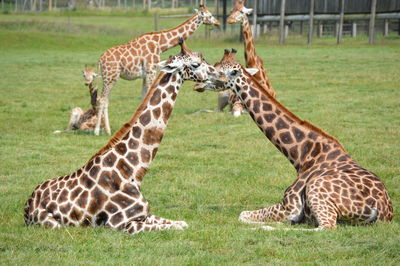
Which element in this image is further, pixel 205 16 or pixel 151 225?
pixel 205 16

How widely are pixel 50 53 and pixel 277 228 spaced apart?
33.5 metres

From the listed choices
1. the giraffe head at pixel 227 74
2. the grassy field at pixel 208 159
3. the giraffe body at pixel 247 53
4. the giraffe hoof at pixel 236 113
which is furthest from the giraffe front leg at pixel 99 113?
the giraffe head at pixel 227 74

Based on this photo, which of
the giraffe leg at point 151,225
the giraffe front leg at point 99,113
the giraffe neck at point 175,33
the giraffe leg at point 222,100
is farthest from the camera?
the giraffe leg at point 222,100

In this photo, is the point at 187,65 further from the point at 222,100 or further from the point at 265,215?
the point at 222,100

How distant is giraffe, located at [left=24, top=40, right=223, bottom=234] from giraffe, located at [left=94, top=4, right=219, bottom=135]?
28.2ft

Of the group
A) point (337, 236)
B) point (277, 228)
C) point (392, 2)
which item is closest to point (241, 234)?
point (277, 228)

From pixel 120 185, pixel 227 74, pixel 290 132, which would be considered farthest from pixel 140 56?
pixel 120 185

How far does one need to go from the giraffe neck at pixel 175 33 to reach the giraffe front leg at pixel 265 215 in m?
10.1

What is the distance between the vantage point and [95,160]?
26.9 feet

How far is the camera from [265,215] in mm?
8688

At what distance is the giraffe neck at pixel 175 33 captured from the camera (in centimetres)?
1850

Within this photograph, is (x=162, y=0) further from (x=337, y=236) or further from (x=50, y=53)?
(x=337, y=236)

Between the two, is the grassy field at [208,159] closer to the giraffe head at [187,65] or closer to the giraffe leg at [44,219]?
the giraffe leg at [44,219]

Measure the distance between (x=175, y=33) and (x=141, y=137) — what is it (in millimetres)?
10729
